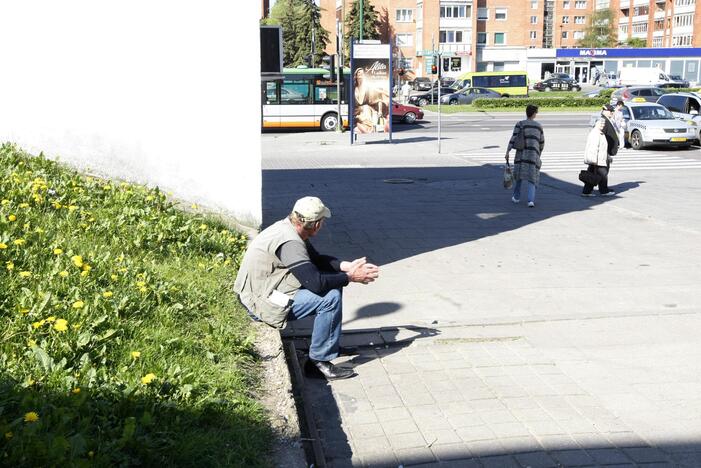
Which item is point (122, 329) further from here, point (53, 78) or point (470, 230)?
point (470, 230)

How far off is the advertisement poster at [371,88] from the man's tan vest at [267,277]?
862 inches

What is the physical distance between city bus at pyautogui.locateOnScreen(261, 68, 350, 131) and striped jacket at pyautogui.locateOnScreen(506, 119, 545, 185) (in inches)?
858

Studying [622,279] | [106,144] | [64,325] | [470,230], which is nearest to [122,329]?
[64,325]

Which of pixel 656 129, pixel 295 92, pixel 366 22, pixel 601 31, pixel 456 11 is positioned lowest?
pixel 656 129

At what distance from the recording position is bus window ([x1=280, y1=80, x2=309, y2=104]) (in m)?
35.2

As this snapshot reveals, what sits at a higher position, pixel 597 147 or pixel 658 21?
pixel 658 21

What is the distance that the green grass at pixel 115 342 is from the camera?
3773 mm

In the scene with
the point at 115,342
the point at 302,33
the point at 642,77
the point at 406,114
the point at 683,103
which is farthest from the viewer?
the point at 302,33

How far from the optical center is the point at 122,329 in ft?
16.6

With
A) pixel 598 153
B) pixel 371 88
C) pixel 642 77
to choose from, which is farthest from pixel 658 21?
pixel 598 153

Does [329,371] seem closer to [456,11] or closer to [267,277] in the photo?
[267,277]

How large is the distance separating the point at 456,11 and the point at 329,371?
315 ft

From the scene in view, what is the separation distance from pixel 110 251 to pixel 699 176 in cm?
1626

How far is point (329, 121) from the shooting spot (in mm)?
35844
